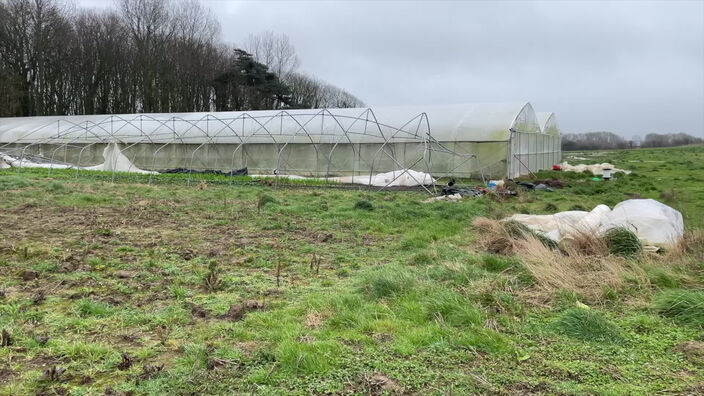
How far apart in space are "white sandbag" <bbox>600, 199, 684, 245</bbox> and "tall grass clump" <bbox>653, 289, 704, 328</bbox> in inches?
102

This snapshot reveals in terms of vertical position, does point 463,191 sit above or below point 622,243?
Result: above

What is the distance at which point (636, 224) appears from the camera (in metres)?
7.19

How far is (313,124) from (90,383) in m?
22.1

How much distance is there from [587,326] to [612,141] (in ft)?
292

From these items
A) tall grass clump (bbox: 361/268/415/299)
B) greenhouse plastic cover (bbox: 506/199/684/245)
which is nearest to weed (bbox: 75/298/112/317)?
tall grass clump (bbox: 361/268/415/299)

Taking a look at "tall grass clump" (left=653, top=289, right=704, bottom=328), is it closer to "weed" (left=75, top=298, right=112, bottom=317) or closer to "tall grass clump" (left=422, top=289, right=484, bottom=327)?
"tall grass clump" (left=422, top=289, right=484, bottom=327)

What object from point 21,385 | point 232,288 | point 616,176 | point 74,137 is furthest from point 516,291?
point 74,137

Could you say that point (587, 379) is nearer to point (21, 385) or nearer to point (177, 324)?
point (177, 324)

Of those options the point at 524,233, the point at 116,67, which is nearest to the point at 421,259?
the point at 524,233

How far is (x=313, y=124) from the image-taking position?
24.6 meters

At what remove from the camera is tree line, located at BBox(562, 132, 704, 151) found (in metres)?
71.8

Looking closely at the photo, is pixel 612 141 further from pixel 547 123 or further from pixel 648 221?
pixel 648 221

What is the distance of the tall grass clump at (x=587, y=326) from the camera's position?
3797 millimetres

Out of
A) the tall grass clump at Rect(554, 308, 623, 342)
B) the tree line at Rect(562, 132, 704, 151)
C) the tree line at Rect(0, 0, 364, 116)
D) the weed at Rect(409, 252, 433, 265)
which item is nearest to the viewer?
the tall grass clump at Rect(554, 308, 623, 342)
